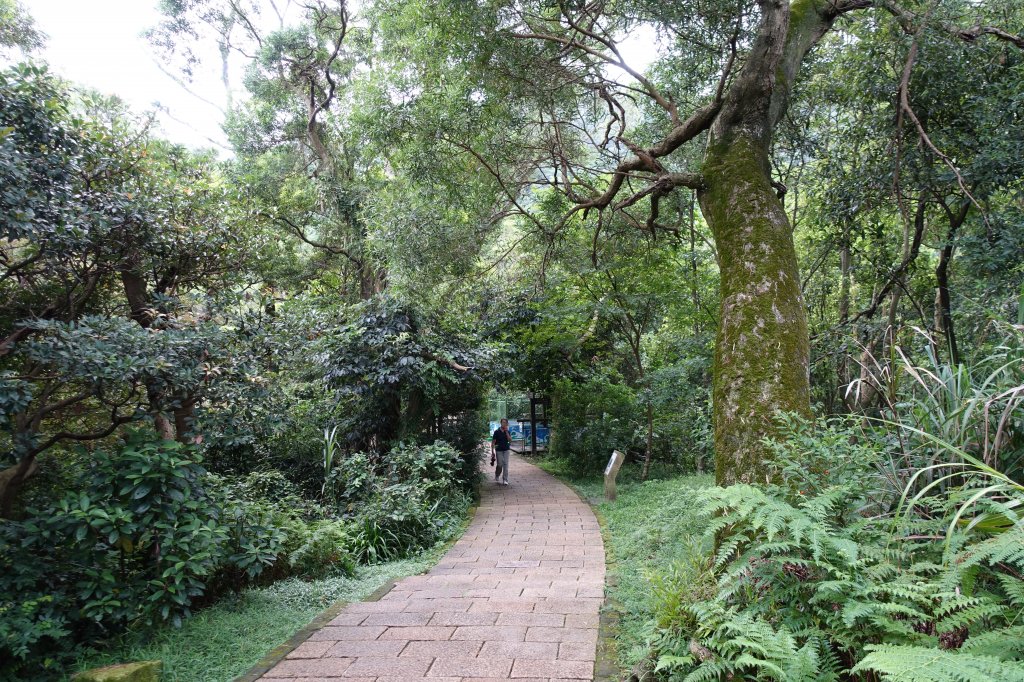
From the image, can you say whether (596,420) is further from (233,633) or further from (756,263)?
(233,633)

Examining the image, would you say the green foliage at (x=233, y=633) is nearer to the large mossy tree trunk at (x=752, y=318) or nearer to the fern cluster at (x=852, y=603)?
the fern cluster at (x=852, y=603)

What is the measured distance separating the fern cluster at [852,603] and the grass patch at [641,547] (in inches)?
20.8

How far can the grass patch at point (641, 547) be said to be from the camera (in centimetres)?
331

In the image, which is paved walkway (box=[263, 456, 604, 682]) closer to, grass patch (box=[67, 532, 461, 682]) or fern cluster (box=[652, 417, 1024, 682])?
grass patch (box=[67, 532, 461, 682])

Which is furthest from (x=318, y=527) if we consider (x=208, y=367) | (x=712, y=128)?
(x=712, y=128)

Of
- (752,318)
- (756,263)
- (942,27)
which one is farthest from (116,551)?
(942,27)

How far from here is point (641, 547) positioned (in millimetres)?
5605

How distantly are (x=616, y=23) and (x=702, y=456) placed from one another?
6.36m

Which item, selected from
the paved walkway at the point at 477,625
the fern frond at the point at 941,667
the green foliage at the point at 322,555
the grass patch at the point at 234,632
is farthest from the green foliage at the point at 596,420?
the fern frond at the point at 941,667

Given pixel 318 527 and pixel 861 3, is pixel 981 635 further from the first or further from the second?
pixel 861 3

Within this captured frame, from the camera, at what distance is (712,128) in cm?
482

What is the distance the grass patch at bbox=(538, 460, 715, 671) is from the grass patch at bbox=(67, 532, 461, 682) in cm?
200

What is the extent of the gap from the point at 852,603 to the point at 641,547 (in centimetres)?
354

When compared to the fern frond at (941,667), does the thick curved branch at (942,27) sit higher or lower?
higher
